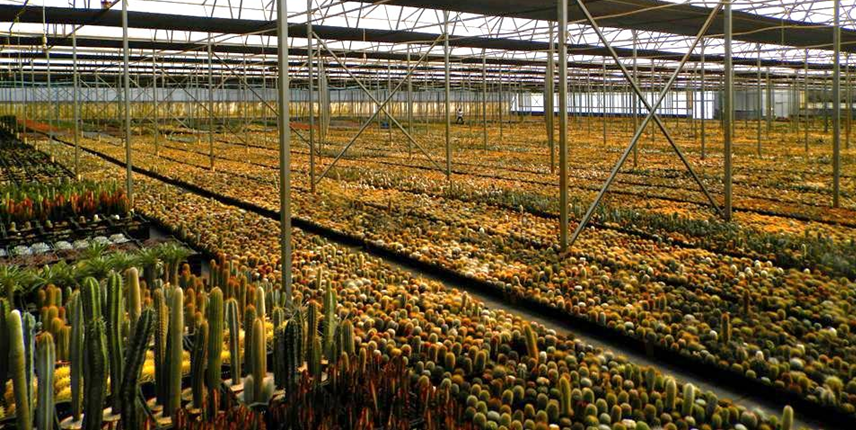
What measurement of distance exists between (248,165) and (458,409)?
14.1 meters

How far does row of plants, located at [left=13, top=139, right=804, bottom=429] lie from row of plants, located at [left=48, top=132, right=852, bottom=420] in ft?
1.66

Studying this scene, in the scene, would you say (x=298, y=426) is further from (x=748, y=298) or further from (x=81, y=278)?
(x=748, y=298)

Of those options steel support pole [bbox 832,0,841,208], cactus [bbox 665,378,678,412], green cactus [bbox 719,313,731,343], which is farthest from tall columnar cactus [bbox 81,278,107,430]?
steel support pole [bbox 832,0,841,208]

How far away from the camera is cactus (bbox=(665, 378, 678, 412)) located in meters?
3.67

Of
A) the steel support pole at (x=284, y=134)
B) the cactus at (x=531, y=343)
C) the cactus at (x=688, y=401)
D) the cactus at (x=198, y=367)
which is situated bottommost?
the cactus at (x=688, y=401)

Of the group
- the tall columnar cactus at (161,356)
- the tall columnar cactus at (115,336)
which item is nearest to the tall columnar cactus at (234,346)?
the tall columnar cactus at (161,356)

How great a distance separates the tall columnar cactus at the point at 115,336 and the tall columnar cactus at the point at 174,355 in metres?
0.21

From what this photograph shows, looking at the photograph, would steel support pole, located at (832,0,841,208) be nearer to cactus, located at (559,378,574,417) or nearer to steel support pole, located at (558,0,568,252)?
steel support pole, located at (558,0,568,252)

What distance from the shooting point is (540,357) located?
14.3ft

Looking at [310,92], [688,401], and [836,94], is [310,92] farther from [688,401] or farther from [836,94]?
[688,401]

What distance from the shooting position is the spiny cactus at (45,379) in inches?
114

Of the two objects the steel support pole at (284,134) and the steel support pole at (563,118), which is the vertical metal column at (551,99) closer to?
the steel support pole at (563,118)

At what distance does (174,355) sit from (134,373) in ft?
0.69

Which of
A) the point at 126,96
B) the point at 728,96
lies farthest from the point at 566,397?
the point at 126,96
